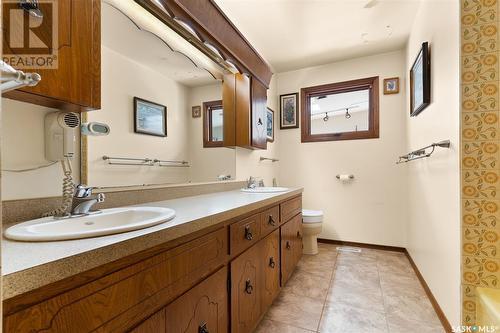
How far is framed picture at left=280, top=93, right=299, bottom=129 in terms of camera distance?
3.38m

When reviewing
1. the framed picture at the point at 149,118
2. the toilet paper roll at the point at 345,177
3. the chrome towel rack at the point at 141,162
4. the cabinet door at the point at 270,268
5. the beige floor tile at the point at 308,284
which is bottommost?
the beige floor tile at the point at 308,284

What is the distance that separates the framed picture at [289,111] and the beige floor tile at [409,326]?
7.87 feet

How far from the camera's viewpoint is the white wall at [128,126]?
1.17 metres

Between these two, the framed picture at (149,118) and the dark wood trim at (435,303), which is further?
the dark wood trim at (435,303)

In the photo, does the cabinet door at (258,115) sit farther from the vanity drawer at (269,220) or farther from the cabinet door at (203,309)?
the cabinet door at (203,309)

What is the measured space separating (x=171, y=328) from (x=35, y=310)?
436 mm

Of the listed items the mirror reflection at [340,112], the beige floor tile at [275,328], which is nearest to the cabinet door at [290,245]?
the beige floor tile at [275,328]

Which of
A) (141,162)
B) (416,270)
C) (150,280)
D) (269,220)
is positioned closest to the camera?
(150,280)

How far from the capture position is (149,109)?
4.71ft

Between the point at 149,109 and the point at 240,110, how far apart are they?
39.4 inches

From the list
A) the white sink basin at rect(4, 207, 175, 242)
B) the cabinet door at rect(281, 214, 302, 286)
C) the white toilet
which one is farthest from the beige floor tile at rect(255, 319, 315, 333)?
the white toilet

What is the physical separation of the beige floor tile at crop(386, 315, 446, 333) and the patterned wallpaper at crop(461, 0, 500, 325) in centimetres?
34

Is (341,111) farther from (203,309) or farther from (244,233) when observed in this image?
(203,309)

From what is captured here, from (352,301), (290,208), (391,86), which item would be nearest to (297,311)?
(352,301)
